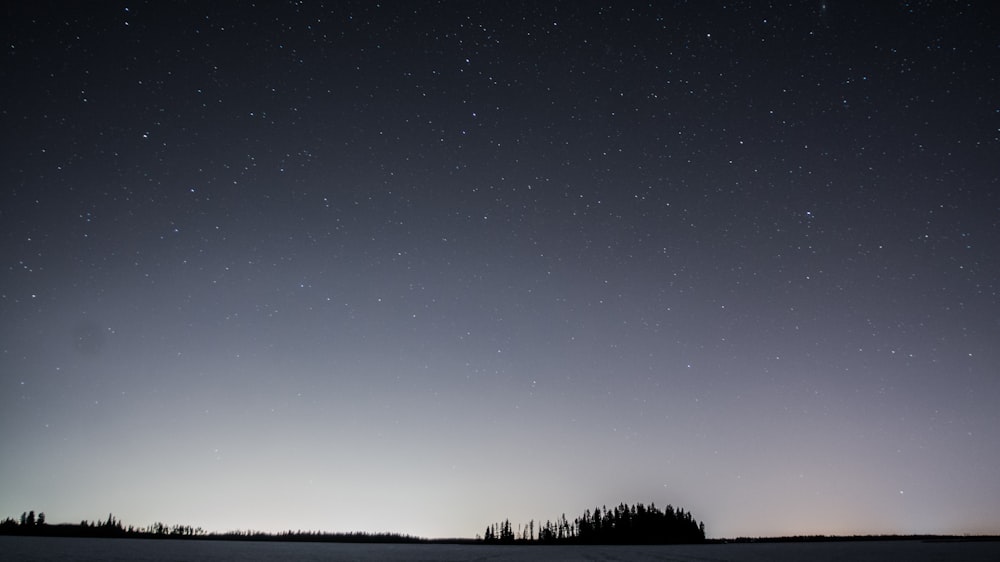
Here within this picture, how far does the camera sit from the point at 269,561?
88.2 meters

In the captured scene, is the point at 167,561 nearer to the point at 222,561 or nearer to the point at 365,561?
the point at 222,561

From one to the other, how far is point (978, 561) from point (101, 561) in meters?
102

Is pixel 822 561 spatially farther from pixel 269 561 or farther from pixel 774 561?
pixel 269 561

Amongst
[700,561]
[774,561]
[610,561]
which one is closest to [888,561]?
[774,561]

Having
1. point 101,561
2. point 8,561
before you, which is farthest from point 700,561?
point 8,561

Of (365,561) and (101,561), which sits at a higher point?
(101,561)

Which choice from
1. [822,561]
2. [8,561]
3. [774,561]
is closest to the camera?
[8,561]

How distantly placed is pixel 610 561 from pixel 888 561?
3622cm

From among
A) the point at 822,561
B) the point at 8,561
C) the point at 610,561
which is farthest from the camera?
the point at 822,561

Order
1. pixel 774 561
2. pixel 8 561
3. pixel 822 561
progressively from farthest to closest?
pixel 774 561
pixel 822 561
pixel 8 561

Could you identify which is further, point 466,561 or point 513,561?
point 513,561

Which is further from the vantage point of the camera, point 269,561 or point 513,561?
point 269,561

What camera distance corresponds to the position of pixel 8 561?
61625mm

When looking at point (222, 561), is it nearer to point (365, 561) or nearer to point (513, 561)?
point (365, 561)
